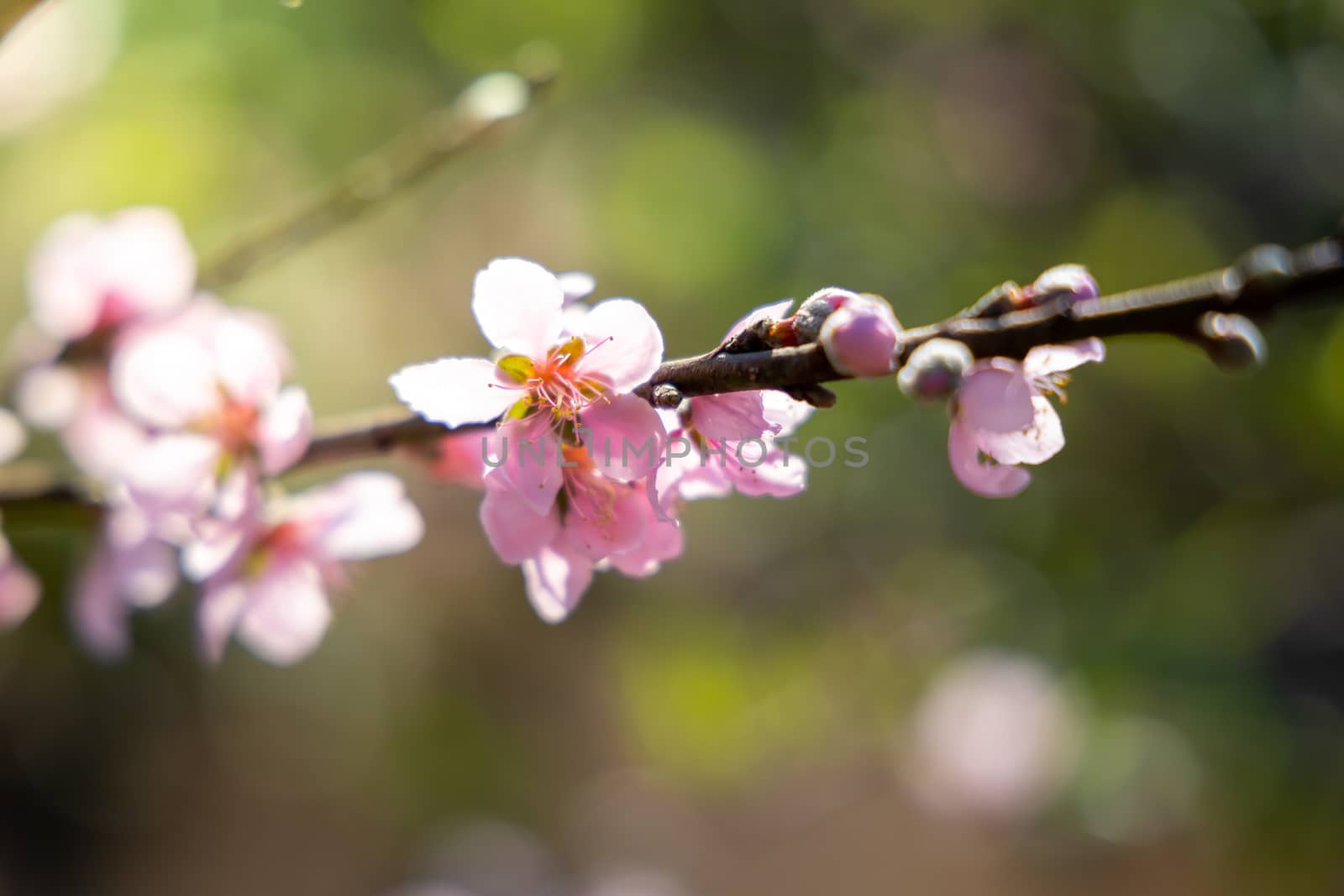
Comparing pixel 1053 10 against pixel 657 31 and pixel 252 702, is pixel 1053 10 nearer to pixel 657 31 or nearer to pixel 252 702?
pixel 657 31

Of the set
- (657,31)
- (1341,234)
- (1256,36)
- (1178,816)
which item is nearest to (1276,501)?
(1178,816)

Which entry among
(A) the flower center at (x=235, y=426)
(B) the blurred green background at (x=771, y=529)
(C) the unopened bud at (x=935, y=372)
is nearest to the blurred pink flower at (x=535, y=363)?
(C) the unopened bud at (x=935, y=372)

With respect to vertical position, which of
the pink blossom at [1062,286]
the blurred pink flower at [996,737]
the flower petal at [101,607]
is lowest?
the blurred pink flower at [996,737]

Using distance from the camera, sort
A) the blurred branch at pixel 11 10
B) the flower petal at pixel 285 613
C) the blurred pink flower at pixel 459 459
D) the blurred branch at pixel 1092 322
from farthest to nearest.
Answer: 1. the flower petal at pixel 285 613
2. the blurred pink flower at pixel 459 459
3. the blurred branch at pixel 11 10
4. the blurred branch at pixel 1092 322

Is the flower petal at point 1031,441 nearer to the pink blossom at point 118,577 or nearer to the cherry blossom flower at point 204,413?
the cherry blossom flower at point 204,413

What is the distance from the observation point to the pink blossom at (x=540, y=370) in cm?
42

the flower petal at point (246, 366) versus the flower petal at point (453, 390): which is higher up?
the flower petal at point (246, 366)

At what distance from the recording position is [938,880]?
2365mm

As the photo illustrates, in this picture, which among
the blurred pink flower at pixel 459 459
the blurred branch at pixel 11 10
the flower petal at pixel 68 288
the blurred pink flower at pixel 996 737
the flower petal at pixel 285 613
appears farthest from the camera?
the blurred pink flower at pixel 996 737

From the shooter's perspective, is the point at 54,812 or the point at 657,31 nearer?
the point at 657,31

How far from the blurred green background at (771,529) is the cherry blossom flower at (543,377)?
122 centimetres

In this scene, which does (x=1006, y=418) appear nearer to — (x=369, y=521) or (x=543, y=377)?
(x=543, y=377)

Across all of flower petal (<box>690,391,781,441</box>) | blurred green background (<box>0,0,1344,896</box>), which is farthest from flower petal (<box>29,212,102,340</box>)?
blurred green background (<box>0,0,1344,896</box>)

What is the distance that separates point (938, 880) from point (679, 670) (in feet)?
3.53
